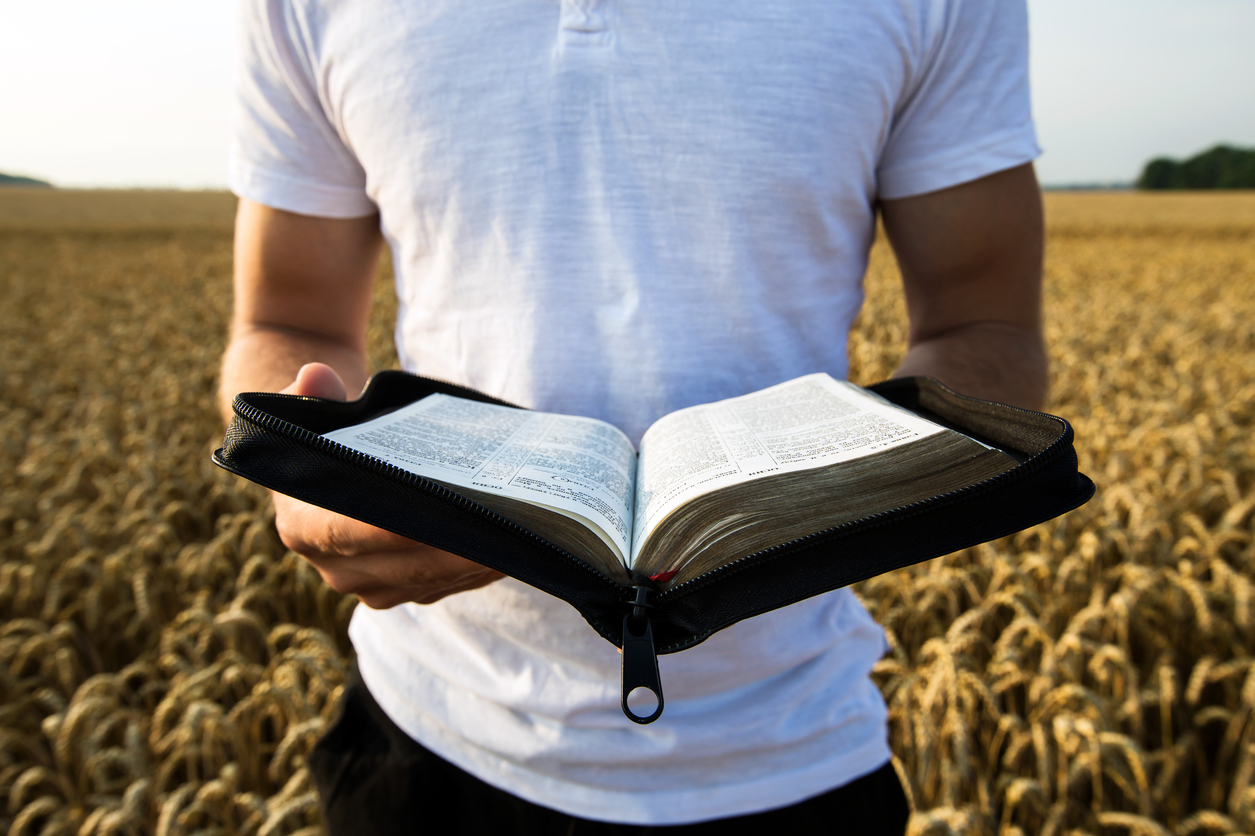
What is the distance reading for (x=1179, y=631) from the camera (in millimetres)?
2762

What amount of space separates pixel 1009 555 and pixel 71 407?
6.87m

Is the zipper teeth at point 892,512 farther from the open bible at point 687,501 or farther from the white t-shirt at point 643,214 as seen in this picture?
the white t-shirt at point 643,214

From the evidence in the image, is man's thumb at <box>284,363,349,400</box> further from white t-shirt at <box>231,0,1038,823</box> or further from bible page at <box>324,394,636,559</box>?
white t-shirt at <box>231,0,1038,823</box>

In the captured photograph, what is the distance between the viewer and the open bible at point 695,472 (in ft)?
2.06

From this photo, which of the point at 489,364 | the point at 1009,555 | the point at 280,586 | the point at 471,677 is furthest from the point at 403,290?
the point at 1009,555

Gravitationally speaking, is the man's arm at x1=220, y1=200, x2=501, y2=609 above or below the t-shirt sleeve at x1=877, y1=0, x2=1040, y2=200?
below

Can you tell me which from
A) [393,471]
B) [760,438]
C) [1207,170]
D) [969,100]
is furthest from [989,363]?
[1207,170]

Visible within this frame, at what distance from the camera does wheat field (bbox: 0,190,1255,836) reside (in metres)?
2.13

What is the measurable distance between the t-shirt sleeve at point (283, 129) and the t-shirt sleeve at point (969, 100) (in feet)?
3.02

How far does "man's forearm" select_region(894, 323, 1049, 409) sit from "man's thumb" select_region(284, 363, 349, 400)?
2.61 feet

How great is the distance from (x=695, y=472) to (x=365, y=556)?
14.5 inches

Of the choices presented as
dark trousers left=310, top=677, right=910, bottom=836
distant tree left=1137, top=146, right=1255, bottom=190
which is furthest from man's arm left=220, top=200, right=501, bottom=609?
distant tree left=1137, top=146, right=1255, bottom=190

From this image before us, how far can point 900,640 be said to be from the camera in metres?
2.93

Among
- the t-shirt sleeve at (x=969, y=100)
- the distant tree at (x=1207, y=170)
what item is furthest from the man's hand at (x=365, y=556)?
the distant tree at (x=1207, y=170)
